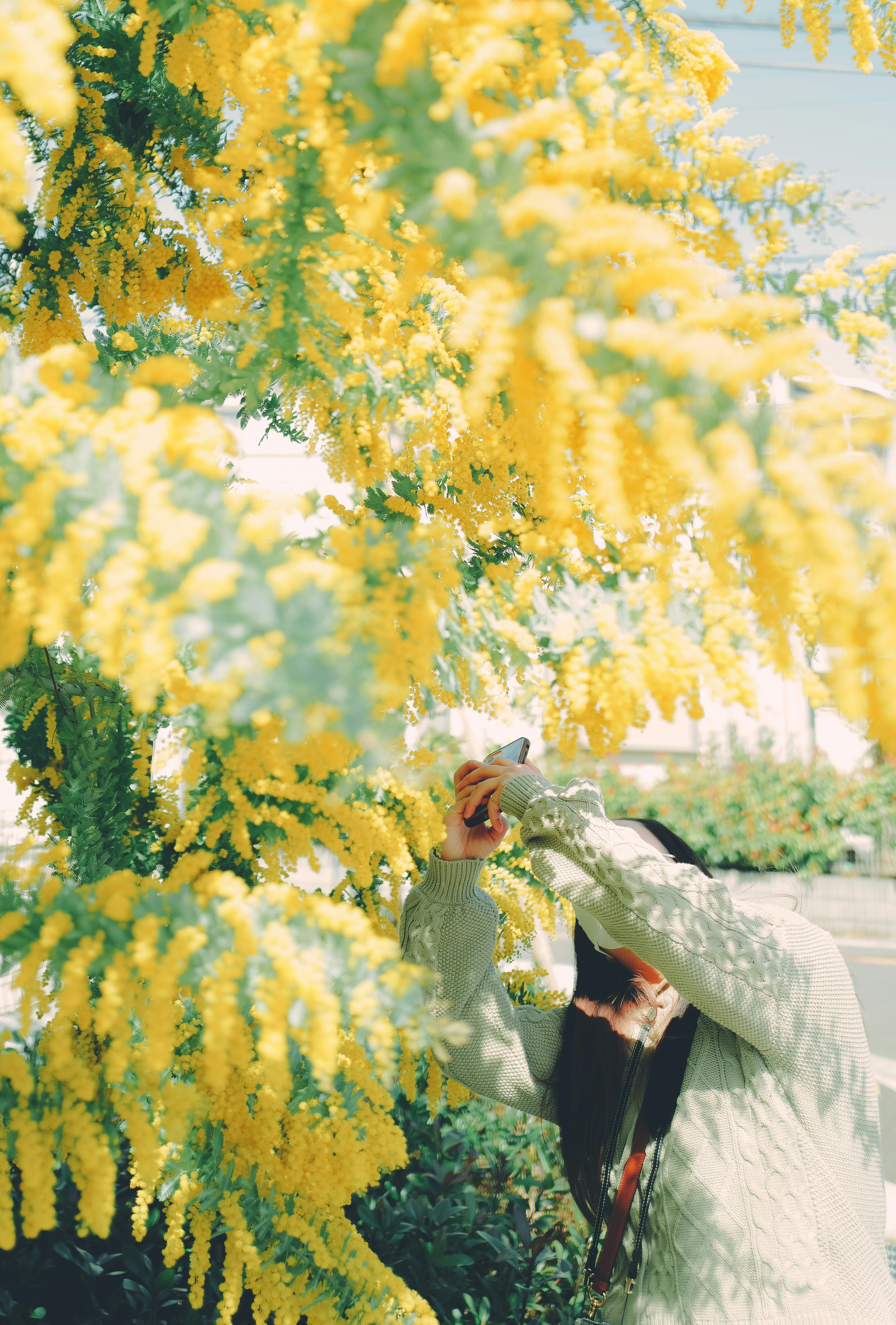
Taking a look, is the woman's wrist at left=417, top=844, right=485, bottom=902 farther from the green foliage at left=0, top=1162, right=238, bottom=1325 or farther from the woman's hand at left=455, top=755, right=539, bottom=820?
the green foliage at left=0, top=1162, right=238, bottom=1325

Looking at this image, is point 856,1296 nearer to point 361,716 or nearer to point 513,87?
point 361,716

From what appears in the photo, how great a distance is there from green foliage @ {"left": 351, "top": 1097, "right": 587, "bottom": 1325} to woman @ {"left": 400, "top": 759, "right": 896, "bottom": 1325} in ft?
3.79

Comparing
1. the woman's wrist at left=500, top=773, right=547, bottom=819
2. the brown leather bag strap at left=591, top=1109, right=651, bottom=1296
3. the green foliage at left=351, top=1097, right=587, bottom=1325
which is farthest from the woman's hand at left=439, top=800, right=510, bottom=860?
the green foliage at left=351, top=1097, right=587, bottom=1325

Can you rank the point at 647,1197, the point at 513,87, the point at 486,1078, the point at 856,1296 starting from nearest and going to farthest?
the point at 513,87 < the point at 856,1296 < the point at 647,1197 < the point at 486,1078

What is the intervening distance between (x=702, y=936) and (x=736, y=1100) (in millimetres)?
360

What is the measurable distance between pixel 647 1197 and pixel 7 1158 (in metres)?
1.09

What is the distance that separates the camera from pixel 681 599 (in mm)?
1139

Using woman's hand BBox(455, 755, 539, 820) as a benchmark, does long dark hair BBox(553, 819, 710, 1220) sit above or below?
below

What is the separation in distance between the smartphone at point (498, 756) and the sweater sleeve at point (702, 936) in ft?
0.56

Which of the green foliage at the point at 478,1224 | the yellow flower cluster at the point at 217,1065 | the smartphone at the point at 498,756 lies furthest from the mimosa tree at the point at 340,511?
the green foliage at the point at 478,1224

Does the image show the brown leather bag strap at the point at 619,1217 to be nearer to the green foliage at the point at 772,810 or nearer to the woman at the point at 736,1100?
the woman at the point at 736,1100

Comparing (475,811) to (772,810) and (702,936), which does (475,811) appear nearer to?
(702,936)

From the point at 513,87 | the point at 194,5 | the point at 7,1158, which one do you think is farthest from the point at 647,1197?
the point at 194,5

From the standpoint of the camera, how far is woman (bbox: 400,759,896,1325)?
1364 millimetres
